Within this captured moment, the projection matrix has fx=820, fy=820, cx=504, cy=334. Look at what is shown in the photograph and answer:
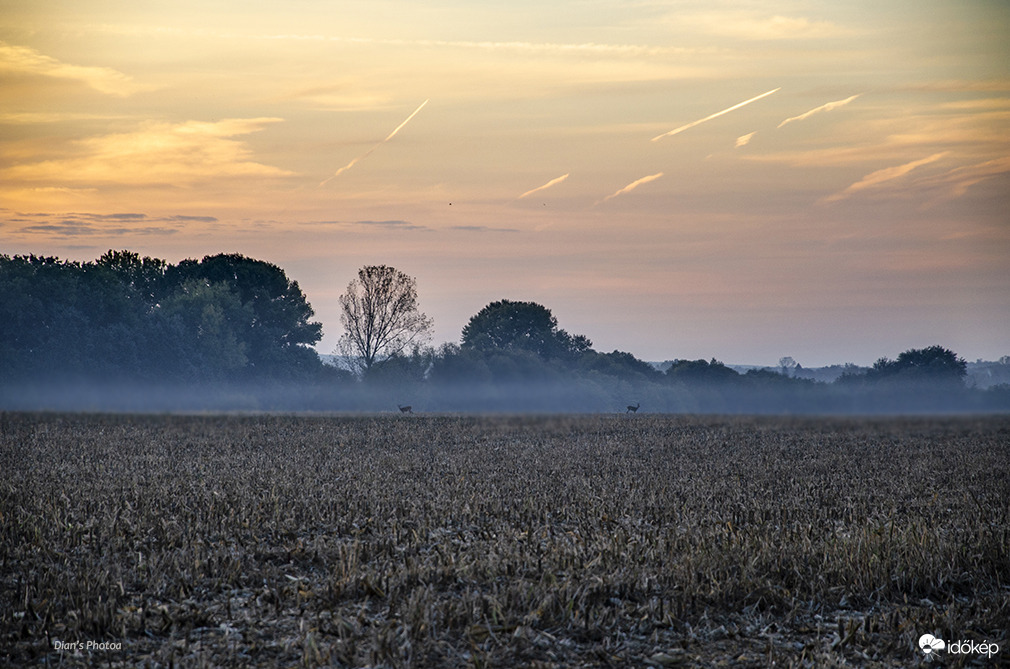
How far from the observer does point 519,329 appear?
108562 millimetres

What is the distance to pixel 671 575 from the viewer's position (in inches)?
414

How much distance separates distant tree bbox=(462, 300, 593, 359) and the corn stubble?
277ft

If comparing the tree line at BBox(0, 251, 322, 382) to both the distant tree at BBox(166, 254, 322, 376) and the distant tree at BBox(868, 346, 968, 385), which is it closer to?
the distant tree at BBox(166, 254, 322, 376)

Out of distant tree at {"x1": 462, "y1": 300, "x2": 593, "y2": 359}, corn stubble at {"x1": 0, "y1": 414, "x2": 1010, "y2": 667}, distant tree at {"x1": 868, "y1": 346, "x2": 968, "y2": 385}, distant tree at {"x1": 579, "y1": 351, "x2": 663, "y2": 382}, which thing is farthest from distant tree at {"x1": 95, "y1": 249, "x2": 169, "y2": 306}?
distant tree at {"x1": 868, "y1": 346, "x2": 968, "y2": 385}

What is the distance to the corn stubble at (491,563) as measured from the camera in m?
8.57

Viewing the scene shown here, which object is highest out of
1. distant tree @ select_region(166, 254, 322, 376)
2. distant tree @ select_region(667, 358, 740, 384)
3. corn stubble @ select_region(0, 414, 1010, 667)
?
distant tree @ select_region(166, 254, 322, 376)

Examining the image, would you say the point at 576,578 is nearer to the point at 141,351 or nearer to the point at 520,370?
the point at 141,351

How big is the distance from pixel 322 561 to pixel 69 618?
353cm

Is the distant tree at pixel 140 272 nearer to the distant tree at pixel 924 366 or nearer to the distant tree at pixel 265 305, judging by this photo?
the distant tree at pixel 265 305

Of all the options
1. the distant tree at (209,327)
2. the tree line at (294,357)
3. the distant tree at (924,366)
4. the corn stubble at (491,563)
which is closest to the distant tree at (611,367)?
the tree line at (294,357)

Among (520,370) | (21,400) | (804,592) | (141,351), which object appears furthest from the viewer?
(520,370)

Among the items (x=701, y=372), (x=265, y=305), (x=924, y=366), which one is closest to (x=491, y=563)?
(x=265, y=305)

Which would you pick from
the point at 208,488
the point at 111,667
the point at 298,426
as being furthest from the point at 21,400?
the point at 111,667

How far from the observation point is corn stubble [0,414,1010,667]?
857cm
